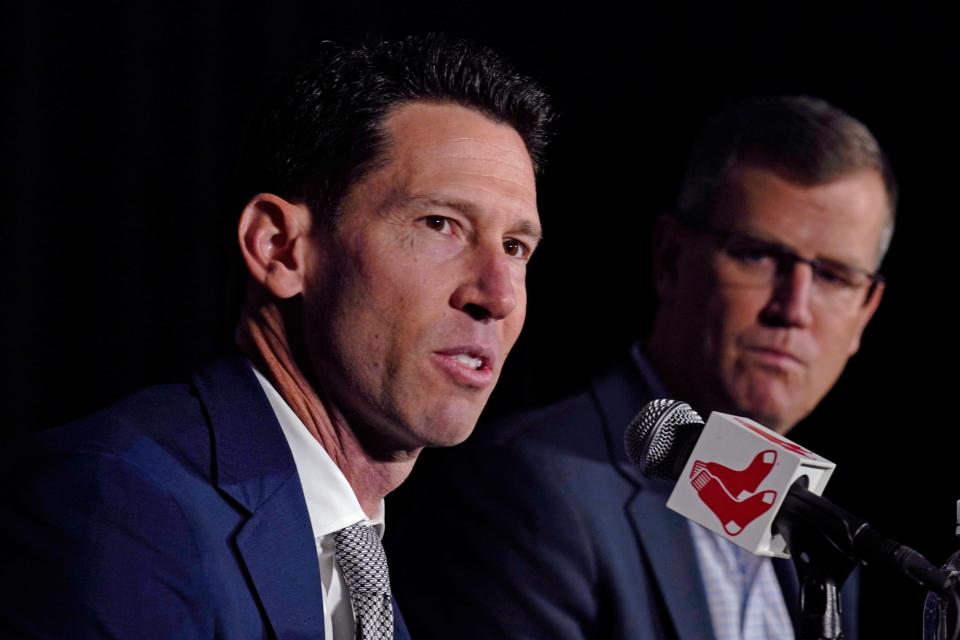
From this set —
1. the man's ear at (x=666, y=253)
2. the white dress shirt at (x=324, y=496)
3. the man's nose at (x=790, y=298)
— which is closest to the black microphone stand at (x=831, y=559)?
the white dress shirt at (x=324, y=496)

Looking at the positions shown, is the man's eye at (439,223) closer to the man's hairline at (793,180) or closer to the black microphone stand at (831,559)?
the black microphone stand at (831,559)

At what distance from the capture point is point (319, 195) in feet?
5.75

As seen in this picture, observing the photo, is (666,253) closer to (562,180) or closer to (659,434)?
(562,180)

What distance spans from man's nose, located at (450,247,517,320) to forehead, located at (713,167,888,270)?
1.22 meters

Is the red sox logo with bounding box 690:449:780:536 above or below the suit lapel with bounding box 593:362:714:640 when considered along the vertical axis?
above

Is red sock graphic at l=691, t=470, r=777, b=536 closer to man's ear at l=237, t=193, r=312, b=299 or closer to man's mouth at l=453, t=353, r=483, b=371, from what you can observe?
man's mouth at l=453, t=353, r=483, b=371

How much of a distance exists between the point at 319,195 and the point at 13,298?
1022 mm

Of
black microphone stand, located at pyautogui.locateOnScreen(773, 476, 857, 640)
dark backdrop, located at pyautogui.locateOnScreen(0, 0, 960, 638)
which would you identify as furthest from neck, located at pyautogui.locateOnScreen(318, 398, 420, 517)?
dark backdrop, located at pyautogui.locateOnScreen(0, 0, 960, 638)

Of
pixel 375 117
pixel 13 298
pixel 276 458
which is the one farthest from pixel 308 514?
pixel 13 298

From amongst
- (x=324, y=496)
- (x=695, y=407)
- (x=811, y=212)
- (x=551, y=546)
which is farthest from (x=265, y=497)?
(x=811, y=212)

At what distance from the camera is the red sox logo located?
53.0 inches

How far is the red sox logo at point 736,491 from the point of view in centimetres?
135

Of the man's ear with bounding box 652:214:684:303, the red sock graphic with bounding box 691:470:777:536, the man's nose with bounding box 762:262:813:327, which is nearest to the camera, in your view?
the red sock graphic with bounding box 691:470:777:536

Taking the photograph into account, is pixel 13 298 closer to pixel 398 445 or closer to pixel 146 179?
pixel 146 179
